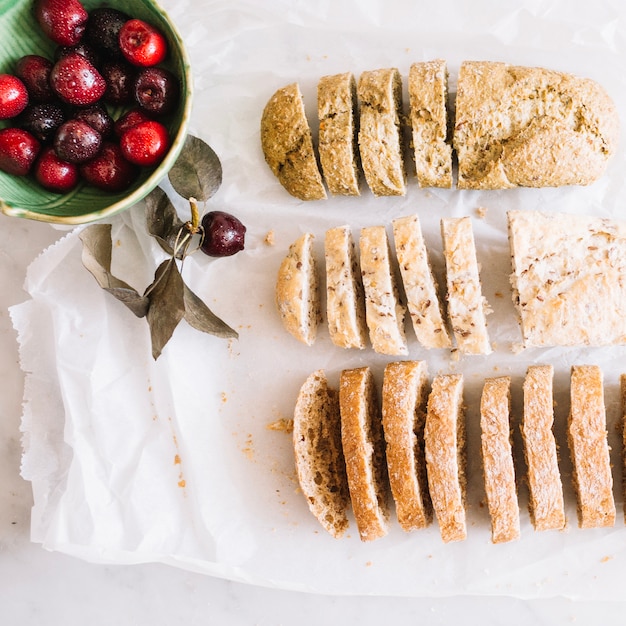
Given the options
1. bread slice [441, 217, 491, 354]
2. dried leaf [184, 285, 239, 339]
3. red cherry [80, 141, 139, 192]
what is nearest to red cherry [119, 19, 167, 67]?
red cherry [80, 141, 139, 192]

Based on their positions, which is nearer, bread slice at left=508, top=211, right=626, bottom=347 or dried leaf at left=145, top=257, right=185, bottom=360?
bread slice at left=508, top=211, right=626, bottom=347

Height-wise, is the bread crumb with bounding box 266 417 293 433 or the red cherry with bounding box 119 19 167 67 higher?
the red cherry with bounding box 119 19 167 67

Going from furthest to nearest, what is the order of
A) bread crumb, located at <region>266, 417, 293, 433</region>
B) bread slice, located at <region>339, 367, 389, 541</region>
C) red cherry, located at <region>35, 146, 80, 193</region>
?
bread crumb, located at <region>266, 417, 293, 433</region>, bread slice, located at <region>339, 367, 389, 541</region>, red cherry, located at <region>35, 146, 80, 193</region>

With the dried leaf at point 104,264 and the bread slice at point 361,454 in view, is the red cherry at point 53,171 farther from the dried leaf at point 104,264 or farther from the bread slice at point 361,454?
the bread slice at point 361,454

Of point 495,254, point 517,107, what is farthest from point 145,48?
point 495,254

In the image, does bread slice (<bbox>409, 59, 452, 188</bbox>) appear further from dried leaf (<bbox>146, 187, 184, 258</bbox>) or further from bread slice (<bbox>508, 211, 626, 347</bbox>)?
dried leaf (<bbox>146, 187, 184, 258</bbox>)

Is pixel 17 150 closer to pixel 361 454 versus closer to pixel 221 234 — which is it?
pixel 221 234

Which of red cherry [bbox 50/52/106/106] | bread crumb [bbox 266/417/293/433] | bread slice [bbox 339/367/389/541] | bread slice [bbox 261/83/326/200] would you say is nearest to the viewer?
red cherry [bbox 50/52/106/106]
